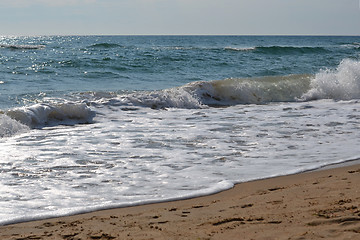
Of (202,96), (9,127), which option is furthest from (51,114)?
(202,96)

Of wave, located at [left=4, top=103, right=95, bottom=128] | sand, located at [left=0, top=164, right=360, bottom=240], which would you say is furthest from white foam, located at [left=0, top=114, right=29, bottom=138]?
sand, located at [left=0, top=164, right=360, bottom=240]

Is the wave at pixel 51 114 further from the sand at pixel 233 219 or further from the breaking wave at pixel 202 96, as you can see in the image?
the sand at pixel 233 219

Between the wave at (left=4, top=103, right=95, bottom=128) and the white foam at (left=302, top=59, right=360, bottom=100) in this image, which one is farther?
the white foam at (left=302, top=59, right=360, bottom=100)

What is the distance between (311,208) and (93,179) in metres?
2.29

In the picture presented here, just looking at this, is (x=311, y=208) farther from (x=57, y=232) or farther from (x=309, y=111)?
(x=309, y=111)

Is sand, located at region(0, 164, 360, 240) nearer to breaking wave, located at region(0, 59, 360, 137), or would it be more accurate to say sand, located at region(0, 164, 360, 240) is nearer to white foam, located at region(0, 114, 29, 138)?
white foam, located at region(0, 114, 29, 138)

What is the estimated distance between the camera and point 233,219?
10.5 feet

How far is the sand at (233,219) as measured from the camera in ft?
9.54

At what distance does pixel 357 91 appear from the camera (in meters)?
13.3

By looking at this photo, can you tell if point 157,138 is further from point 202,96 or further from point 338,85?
point 338,85

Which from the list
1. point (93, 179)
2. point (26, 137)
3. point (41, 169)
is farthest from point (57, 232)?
point (26, 137)

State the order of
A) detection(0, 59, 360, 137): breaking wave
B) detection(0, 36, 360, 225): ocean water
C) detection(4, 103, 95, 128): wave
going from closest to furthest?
detection(0, 36, 360, 225): ocean water
detection(4, 103, 95, 128): wave
detection(0, 59, 360, 137): breaking wave

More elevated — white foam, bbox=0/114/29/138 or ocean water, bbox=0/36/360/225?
white foam, bbox=0/114/29/138

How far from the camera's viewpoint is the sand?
9.54 feet
